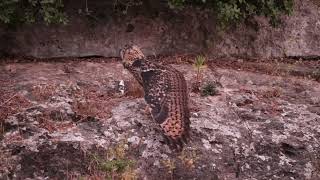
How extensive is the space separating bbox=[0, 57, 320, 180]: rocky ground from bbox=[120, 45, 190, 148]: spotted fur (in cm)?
14

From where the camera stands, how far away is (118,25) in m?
8.77

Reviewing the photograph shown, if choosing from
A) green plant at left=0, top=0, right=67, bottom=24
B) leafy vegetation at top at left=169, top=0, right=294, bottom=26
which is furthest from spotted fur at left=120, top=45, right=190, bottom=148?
leafy vegetation at top at left=169, top=0, right=294, bottom=26

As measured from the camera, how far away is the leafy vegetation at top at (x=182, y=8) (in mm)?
7746

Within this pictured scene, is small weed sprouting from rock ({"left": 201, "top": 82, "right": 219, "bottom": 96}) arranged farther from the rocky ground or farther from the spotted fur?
the spotted fur

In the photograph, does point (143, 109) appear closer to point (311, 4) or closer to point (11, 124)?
point (11, 124)

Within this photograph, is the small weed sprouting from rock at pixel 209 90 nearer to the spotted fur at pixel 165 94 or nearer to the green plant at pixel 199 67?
the green plant at pixel 199 67

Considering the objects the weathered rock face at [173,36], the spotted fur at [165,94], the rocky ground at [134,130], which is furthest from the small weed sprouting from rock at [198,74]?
the weathered rock face at [173,36]

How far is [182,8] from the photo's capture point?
8.53 m

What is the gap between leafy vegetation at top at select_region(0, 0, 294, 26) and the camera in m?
7.75

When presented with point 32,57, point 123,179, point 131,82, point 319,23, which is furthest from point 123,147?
point 319,23

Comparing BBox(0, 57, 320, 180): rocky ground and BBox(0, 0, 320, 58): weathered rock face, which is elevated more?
BBox(0, 0, 320, 58): weathered rock face

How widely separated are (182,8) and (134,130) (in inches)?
107

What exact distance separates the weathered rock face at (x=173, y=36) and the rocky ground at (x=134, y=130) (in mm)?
587

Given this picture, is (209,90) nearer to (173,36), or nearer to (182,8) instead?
(182,8)
